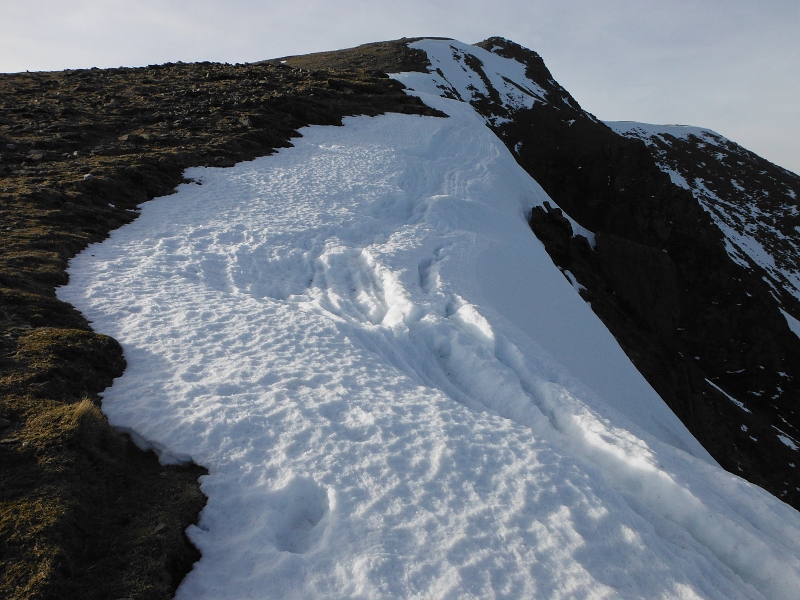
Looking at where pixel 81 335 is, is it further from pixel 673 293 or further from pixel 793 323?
pixel 793 323

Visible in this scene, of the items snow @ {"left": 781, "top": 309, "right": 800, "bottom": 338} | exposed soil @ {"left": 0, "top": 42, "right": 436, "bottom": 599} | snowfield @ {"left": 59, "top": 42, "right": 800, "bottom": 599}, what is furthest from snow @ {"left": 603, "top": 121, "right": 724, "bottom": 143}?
snowfield @ {"left": 59, "top": 42, "right": 800, "bottom": 599}

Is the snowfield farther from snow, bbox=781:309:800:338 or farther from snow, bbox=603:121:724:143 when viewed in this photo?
snow, bbox=603:121:724:143

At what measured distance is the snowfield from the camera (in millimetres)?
5156

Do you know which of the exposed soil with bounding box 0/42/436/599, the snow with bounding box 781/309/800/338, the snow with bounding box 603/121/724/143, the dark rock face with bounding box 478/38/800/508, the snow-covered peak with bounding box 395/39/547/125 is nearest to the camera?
the exposed soil with bounding box 0/42/436/599

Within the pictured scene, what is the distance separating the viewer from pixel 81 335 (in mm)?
7672

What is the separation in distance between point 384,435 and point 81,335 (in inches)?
211

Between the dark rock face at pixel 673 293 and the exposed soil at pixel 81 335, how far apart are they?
1806 centimetres

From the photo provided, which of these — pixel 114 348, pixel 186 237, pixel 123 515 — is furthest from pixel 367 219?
pixel 123 515

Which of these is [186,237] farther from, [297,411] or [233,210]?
[297,411]

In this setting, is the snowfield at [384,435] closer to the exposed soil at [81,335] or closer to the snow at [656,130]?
the exposed soil at [81,335]

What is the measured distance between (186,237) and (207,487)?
9.40 metres

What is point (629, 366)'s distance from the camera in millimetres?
18938

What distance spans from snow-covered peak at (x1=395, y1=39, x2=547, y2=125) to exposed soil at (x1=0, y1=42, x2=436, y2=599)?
2526cm

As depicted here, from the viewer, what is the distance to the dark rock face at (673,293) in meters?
23.9
